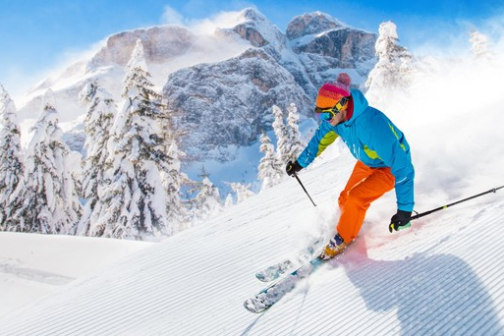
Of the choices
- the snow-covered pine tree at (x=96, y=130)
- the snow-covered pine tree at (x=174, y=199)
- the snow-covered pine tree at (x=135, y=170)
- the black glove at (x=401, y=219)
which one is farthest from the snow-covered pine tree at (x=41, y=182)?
the black glove at (x=401, y=219)

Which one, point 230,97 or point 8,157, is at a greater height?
point 230,97

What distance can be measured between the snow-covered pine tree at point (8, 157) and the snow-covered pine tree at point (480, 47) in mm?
31255

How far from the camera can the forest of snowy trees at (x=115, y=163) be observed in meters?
14.6

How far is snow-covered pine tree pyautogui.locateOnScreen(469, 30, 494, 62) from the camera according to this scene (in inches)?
1088

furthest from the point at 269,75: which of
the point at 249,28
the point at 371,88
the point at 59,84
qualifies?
the point at 371,88

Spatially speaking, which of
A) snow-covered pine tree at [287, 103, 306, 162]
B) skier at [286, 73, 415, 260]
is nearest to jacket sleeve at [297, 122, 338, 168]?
skier at [286, 73, 415, 260]

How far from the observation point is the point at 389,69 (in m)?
22.0

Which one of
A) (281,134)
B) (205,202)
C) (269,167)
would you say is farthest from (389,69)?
(205,202)

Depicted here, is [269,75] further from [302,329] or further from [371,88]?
[302,329]

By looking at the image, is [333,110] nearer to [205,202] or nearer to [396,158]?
[396,158]

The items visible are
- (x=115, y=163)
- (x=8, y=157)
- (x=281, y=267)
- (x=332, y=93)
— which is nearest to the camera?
(x=332, y=93)

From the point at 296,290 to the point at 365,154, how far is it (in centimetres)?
145

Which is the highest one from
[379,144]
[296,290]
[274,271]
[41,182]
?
[41,182]

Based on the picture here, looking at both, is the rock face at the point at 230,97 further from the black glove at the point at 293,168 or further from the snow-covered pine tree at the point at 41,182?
the black glove at the point at 293,168
